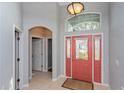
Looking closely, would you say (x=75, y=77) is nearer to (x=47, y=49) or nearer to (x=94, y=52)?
(x=94, y=52)

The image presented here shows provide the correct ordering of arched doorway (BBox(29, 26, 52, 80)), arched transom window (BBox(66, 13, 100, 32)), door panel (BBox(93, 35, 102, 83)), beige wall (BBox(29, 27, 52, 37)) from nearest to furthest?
1. door panel (BBox(93, 35, 102, 83))
2. arched transom window (BBox(66, 13, 100, 32))
3. beige wall (BBox(29, 27, 52, 37))
4. arched doorway (BBox(29, 26, 52, 80))

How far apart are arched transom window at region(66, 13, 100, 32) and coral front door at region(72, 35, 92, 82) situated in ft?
1.16

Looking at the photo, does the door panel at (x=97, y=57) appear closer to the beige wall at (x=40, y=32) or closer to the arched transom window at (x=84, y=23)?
the arched transom window at (x=84, y=23)

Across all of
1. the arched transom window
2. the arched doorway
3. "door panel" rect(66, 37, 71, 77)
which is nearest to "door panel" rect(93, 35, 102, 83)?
the arched transom window

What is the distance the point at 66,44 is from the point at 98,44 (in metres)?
1.38

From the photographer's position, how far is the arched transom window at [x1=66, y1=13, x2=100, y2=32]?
14.3 ft

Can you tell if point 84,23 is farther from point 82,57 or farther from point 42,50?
point 42,50

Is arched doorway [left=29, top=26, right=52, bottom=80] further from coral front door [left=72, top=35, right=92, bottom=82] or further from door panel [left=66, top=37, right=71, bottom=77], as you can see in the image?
coral front door [left=72, top=35, right=92, bottom=82]

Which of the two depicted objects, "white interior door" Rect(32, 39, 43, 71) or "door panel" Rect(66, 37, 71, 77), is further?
"white interior door" Rect(32, 39, 43, 71)

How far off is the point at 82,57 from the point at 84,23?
138 centimetres

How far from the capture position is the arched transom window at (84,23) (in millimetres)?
4351

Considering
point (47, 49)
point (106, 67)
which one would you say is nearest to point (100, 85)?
point (106, 67)

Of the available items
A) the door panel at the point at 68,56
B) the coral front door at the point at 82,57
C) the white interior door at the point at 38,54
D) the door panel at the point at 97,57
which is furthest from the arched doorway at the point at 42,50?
the door panel at the point at 97,57

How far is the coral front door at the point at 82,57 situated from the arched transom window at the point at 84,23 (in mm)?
353
